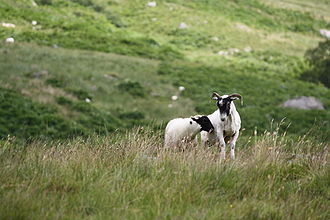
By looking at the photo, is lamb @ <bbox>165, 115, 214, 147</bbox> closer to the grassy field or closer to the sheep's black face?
the sheep's black face

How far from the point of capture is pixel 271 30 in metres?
58.0

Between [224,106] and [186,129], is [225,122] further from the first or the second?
[186,129]

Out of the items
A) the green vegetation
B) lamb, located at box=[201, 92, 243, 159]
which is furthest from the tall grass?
the green vegetation

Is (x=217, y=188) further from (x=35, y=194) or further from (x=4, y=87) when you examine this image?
(x=4, y=87)

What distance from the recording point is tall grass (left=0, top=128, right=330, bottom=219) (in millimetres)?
5324

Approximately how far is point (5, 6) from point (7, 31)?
5.95 meters

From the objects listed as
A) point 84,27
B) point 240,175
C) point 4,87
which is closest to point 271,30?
point 84,27

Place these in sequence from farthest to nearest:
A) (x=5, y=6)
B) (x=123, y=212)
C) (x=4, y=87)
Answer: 1. (x=5, y=6)
2. (x=4, y=87)
3. (x=123, y=212)

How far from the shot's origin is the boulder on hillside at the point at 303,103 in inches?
1046

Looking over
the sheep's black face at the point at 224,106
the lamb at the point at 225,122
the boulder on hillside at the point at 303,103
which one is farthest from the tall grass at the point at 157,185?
the boulder on hillside at the point at 303,103

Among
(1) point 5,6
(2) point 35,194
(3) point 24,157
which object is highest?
(2) point 35,194

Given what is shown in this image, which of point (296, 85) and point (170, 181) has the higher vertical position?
point (170, 181)

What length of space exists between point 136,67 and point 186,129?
20.2 metres

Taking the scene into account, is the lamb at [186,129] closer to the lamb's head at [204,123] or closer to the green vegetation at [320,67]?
the lamb's head at [204,123]
